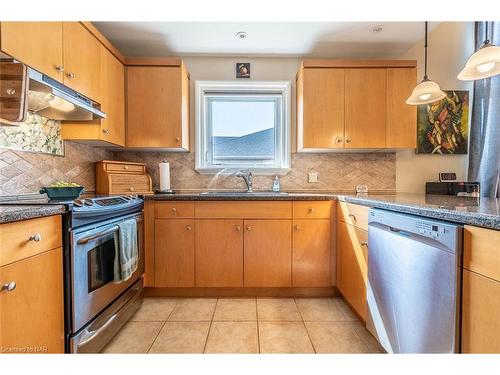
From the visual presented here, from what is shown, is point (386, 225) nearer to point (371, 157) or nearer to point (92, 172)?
point (371, 157)

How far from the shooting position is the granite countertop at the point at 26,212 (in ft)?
2.65

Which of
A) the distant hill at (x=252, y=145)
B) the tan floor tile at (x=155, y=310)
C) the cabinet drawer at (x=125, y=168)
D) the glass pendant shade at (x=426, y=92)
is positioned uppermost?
the glass pendant shade at (x=426, y=92)

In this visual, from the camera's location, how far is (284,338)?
1472 mm

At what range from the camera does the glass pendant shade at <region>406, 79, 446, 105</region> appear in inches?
61.7

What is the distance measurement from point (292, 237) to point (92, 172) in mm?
1931

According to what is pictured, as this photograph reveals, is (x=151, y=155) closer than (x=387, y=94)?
→ No

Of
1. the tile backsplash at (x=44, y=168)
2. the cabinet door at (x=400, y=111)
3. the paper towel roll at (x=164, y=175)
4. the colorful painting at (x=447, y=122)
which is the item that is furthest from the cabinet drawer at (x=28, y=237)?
the colorful painting at (x=447, y=122)

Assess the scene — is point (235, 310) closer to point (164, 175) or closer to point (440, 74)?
point (164, 175)

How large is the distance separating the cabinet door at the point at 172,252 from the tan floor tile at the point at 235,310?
37 cm

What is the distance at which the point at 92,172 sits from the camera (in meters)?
2.09

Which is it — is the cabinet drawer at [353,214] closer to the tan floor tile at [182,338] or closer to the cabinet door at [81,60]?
the tan floor tile at [182,338]

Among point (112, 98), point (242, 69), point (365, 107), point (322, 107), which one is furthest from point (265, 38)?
point (112, 98)

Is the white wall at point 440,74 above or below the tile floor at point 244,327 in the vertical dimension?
above
